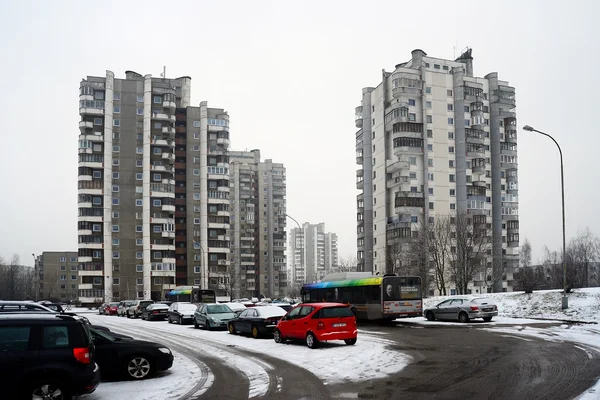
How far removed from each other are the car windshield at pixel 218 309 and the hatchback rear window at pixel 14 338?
2042cm

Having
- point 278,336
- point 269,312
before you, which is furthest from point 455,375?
point 269,312

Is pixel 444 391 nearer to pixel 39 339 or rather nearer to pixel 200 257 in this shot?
pixel 39 339

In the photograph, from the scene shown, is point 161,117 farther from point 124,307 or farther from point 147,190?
point 124,307

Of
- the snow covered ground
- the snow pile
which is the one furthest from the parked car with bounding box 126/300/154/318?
the snow pile

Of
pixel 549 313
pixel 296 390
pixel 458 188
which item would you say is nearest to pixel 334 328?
pixel 296 390

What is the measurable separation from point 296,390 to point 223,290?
8859cm

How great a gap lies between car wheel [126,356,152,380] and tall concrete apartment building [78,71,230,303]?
264 feet

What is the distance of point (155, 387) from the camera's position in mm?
11586

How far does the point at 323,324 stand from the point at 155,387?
319 inches

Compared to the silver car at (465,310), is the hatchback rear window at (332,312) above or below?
above

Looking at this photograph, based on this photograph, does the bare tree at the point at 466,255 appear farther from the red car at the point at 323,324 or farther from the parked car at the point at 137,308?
the red car at the point at 323,324

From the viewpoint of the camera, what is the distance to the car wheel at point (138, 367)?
12.6m

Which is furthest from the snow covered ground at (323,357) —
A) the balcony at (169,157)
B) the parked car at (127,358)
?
the balcony at (169,157)

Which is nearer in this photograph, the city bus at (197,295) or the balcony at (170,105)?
the city bus at (197,295)
